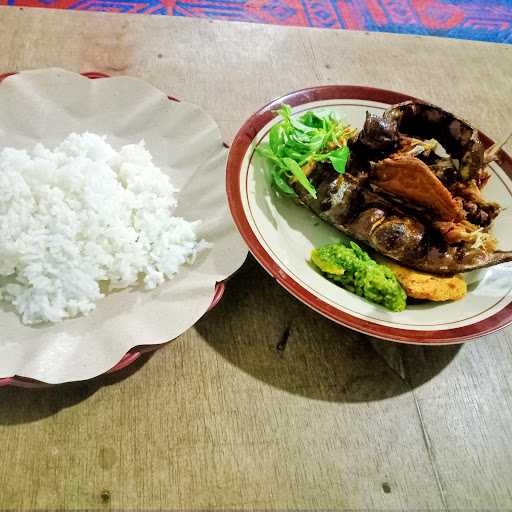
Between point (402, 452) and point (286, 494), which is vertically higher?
point (402, 452)

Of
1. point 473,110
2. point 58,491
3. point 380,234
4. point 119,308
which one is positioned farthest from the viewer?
point 473,110

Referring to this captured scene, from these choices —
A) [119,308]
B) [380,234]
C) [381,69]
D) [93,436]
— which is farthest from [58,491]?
[381,69]

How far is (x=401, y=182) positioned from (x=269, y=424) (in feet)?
3.13

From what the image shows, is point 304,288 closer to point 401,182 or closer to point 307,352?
point 307,352

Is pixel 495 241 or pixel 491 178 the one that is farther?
pixel 491 178

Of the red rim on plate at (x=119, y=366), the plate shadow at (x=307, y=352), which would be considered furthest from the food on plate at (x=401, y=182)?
the red rim on plate at (x=119, y=366)

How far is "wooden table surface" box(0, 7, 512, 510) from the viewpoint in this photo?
53.0 inches

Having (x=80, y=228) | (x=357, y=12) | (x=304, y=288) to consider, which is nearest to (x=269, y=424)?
(x=304, y=288)

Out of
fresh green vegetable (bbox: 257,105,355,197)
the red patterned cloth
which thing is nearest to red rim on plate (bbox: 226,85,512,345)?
fresh green vegetable (bbox: 257,105,355,197)

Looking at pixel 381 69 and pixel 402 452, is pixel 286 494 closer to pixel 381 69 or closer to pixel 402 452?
pixel 402 452

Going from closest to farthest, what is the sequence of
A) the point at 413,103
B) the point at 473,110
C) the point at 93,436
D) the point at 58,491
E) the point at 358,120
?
the point at 58,491 < the point at 93,436 < the point at 413,103 < the point at 358,120 < the point at 473,110

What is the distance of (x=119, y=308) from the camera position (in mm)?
1578

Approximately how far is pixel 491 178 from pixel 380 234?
25.5 inches

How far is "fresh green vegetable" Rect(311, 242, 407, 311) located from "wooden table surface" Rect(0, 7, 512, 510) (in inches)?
7.4
